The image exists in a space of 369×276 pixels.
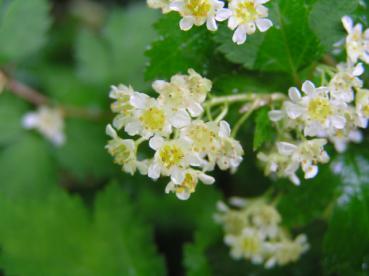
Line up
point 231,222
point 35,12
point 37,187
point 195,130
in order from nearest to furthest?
point 195,130
point 231,222
point 35,12
point 37,187

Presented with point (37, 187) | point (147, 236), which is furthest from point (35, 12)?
point (147, 236)

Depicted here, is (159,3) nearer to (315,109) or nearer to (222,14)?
(222,14)

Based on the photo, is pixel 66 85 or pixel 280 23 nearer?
pixel 280 23

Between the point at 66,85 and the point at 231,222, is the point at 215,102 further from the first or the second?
the point at 66,85

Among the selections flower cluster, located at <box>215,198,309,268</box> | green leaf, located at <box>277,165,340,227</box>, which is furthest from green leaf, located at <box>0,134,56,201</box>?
green leaf, located at <box>277,165,340,227</box>

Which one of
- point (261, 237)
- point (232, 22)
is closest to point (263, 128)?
point (232, 22)

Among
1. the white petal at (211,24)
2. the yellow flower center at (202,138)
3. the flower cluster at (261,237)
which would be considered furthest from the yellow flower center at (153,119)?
the flower cluster at (261,237)

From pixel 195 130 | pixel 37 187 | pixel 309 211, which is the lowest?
pixel 37 187
